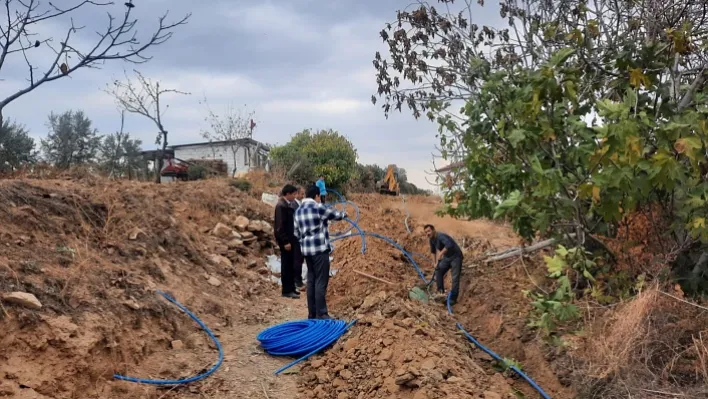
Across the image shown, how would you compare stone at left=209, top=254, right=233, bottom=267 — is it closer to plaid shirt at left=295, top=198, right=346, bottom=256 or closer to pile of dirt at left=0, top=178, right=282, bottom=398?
pile of dirt at left=0, top=178, right=282, bottom=398

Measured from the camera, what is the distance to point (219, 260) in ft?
28.5

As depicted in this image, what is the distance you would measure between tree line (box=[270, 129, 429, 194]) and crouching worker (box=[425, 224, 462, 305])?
12.5 meters

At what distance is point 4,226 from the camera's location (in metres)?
5.71

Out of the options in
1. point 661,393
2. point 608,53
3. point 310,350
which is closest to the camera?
point 661,393

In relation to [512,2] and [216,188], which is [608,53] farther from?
[216,188]

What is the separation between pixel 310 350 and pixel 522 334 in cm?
239

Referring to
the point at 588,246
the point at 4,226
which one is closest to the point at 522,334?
the point at 588,246

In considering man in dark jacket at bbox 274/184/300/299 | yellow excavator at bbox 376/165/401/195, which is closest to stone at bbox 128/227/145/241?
man in dark jacket at bbox 274/184/300/299

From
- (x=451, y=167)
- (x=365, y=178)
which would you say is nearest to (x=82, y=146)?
(x=365, y=178)

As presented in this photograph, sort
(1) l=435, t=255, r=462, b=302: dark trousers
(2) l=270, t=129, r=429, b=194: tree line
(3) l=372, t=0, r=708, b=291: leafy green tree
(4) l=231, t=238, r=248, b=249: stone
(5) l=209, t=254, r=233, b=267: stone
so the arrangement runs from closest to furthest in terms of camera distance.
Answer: (3) l=372, t=0, r=708, b=291: leafy green tree → (1) l=435, t=255, r=462, b=302: dark trousers → (5) l=209, t=254, r=233, b=267: stone → (4) l=231, t=238, r=248, b=249: stone → (2) l=270, t=129, r=429, b=194: tree line

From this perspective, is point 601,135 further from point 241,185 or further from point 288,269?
point 241,185

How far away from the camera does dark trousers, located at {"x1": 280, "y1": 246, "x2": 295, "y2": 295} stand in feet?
25.5

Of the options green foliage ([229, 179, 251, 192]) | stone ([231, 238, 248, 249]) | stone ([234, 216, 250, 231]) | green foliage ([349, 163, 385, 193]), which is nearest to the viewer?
stone ([231, 238, 248, 249])

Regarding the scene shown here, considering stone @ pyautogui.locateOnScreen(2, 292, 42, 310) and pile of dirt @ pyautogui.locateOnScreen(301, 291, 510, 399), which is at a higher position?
stone @ pyautogui.locateOnScreen(2, 292, 42, 310)
